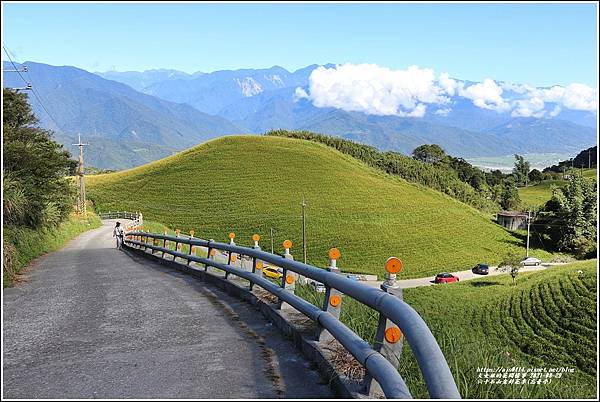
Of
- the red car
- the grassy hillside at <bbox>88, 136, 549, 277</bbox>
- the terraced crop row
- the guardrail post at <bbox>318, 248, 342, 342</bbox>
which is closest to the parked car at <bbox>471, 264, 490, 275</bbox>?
the grassy hillside at <bbox>88, 136, 549, 277</bbox>

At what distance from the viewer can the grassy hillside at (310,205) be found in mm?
75938

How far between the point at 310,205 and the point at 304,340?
84512 millimetres

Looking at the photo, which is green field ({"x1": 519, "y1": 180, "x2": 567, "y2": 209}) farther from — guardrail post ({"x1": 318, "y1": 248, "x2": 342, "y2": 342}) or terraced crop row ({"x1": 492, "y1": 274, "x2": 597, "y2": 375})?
guardrail post ({"x1": 318, "y1": 248, "x2": 342, "y2": 342})

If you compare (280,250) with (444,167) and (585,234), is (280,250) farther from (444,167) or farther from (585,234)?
(444,167)

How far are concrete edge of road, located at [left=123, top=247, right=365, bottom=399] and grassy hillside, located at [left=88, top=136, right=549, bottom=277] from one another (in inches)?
2199

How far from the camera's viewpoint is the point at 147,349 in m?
6.39

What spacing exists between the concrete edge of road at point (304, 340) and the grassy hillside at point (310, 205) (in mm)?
55849

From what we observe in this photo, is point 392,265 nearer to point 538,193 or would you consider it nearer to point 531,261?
point 531,261

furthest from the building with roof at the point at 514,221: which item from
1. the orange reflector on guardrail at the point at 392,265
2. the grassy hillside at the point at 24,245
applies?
the orange reflector on guardrail at the point at 392,265

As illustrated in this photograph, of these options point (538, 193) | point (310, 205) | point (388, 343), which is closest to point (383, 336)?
point (388, 343)

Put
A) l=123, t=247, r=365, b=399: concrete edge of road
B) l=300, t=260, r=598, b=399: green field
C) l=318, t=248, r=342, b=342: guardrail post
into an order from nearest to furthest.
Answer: l=123, t=247, r=365, b=399: concrete edge of road → l=318, t=248, r=342, b=342: guardrail post → l=300, t=260, r=598, b=399: green field

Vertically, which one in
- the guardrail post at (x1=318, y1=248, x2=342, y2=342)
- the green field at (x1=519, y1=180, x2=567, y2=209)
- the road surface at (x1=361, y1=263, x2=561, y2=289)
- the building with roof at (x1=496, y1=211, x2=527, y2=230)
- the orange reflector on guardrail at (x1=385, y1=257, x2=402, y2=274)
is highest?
the orange reflector on guardrail at (x1=385, y1=257, x2=402, y2=274)

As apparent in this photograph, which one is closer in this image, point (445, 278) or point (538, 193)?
point (445, 278)

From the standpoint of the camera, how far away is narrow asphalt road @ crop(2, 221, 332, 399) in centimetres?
496
